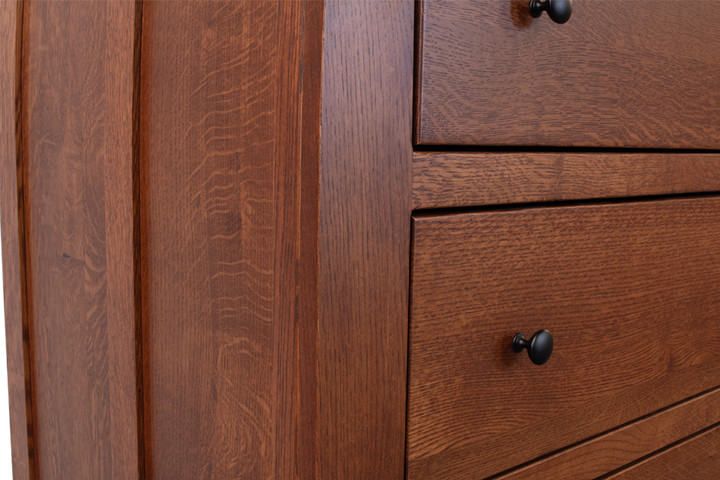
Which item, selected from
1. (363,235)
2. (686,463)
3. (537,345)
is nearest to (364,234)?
(363,235)

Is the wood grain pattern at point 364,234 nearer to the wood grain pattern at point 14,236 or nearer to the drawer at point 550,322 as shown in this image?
the drawer at point 550,322

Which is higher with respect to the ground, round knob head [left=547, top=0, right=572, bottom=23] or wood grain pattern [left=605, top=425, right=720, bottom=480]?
round knob head [left=547, top=0, right=572, bottom=23]

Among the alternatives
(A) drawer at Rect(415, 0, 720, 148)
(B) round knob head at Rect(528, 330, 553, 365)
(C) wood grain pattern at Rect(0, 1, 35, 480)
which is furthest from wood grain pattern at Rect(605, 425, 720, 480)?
(C) wood grain pattern at Rect(0, 1, 35, 480)

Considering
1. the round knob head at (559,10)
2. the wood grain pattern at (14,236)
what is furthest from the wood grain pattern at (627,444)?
the wood grain pattern at (14,236)

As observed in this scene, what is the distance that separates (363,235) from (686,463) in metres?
0.46

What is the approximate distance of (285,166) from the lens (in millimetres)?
353

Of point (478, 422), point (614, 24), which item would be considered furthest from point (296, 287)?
point (614, 24)

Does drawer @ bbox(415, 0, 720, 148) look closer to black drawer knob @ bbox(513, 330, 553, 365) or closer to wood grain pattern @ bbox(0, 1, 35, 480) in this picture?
black drawer knob @ bbox(513, 330, 553, 365)

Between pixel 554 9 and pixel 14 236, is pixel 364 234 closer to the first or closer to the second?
pixel 554 9

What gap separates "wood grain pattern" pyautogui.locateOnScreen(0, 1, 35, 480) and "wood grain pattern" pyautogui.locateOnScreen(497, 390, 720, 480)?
1.63 ft

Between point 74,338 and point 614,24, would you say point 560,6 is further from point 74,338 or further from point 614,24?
point 74,338

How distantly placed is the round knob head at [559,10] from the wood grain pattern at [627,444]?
322 millimetres

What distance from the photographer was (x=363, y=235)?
14.1 inches

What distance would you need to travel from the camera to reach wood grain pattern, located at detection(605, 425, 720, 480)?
1.83 ft
